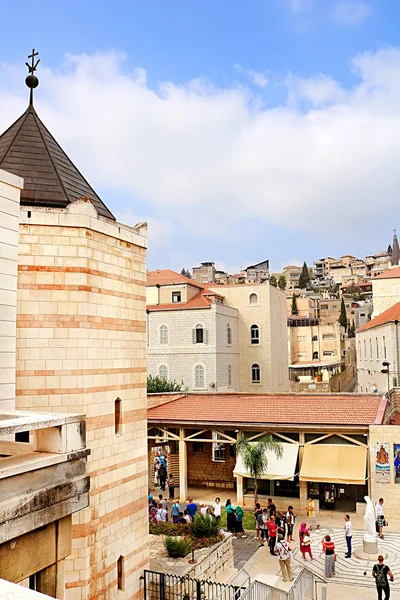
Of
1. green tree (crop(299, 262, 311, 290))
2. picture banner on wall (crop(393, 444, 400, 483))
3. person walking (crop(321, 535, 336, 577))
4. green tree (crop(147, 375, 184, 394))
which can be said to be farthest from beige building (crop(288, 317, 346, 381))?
green tree (crop(299, 262, 311, 290))

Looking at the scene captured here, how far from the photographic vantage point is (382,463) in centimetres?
1862

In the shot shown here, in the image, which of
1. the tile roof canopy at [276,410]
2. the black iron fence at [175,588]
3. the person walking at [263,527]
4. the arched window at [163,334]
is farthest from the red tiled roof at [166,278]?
the black iron fence at [175,588]

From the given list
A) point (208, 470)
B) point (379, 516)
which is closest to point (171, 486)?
point (208, 470)

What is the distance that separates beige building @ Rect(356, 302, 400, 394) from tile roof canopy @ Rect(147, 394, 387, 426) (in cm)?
670

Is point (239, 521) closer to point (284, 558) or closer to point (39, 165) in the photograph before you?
point (284, 558)

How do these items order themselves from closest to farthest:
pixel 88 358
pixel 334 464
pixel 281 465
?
pixel 88 358 → pixel 334 464 → pixel 281 465

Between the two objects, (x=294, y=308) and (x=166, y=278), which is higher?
(x=294, y=308)

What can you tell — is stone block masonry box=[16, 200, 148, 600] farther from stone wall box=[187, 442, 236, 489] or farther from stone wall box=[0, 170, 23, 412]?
stone wall box=[187, 442, 236, 489]

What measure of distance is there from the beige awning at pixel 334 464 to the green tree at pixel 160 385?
57.5 ft

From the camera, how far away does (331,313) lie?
10600 centimetres

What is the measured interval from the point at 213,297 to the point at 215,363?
5.91 metres

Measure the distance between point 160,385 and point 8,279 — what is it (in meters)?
28.8

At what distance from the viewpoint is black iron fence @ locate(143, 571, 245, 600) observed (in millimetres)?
11102

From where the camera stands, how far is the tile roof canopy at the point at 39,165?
Answer: 37.3 feet
